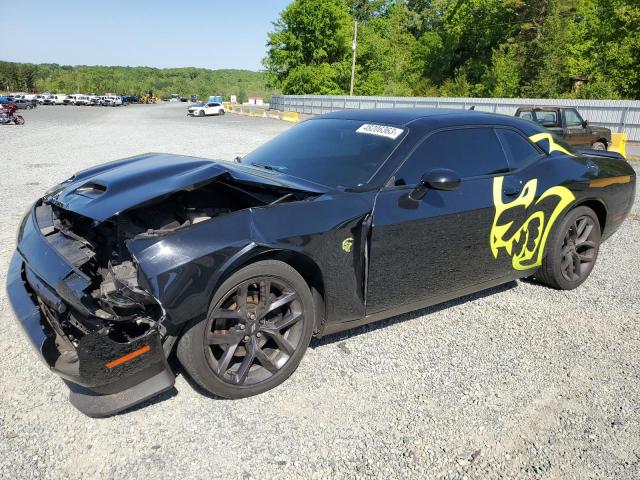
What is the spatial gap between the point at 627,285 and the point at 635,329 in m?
1.04

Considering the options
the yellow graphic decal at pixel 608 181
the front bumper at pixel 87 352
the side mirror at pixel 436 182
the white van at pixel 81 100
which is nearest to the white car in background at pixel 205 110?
the white van at pixel 81 100

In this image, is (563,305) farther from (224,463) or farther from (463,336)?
(224,463)

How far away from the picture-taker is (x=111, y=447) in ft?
7.82

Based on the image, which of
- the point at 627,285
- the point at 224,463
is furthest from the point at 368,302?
the point at 627,285

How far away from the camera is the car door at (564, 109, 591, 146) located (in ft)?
41.2

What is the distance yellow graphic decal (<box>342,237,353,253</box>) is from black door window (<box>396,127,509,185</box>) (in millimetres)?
580

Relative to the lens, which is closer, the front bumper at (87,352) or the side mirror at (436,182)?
the front bumper at (87,352)

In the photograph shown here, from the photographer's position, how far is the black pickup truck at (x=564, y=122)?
12328 millimetres

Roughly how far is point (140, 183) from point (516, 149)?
2.88 meters

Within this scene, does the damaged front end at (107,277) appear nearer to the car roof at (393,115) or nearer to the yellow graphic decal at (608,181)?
the car roof at (393,115)

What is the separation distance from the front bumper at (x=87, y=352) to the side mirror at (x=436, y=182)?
1808 millimetres

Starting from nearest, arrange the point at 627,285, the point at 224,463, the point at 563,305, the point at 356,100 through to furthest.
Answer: the point at 224,463 → the point at 563,305 → the point at 627,285 → the point at 356,100

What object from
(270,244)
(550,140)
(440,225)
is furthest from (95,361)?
(550,140)

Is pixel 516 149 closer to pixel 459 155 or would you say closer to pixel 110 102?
pixel 459 155
